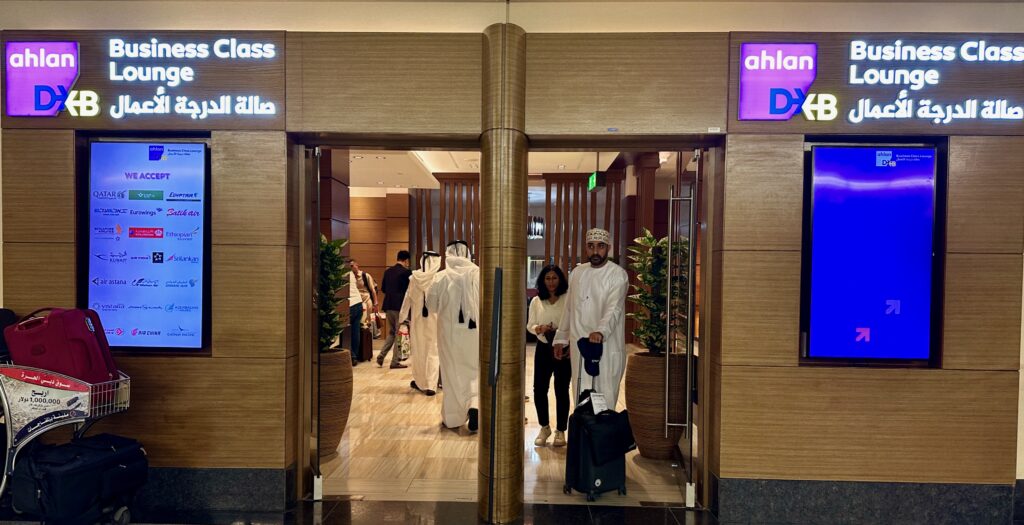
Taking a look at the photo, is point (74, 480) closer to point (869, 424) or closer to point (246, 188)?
point (246, 188)

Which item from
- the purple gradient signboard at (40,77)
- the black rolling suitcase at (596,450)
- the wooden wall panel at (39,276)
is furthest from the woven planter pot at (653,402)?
the purple gradient signboard at (40,77)

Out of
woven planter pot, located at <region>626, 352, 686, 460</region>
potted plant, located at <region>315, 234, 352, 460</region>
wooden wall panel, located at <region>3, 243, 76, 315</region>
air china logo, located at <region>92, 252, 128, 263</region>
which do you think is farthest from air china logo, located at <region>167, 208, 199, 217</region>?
woven planter pot, located at <region>626, 352, 686, 460</region>

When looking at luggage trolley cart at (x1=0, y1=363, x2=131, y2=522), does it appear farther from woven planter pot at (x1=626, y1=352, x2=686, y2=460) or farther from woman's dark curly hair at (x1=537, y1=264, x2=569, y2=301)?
woven planter pot at (x1=626, y1=352, x2=686, y2=460)

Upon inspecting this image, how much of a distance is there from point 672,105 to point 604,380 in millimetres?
1914

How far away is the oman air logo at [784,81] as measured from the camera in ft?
10.1

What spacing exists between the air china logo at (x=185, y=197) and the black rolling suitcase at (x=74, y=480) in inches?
53.6

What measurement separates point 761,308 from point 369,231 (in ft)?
28.2

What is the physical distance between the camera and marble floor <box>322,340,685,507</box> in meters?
3.43

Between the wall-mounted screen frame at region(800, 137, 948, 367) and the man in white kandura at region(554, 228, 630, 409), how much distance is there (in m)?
1.19

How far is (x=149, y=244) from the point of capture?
125 inches

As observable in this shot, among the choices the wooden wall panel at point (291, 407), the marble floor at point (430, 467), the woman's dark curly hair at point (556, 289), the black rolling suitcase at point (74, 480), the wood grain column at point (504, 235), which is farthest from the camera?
the woman's dark curly hair at point (556, 289)

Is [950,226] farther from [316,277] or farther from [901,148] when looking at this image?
[316,277]

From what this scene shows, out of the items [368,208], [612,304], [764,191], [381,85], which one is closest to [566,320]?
[612,304]

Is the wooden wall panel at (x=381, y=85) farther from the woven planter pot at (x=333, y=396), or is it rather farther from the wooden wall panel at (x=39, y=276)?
the woven planter pot at (x=333, y=396)
